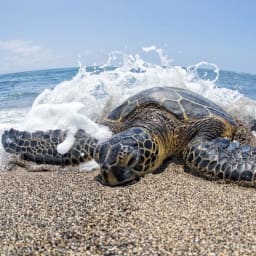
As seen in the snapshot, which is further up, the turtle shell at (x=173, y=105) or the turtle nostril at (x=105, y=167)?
the turtle shell at (x=173, y=105)

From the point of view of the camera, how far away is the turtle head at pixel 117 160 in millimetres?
3041

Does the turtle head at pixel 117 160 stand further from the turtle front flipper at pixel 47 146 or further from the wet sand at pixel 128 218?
the turtle front flipper at pixel 47 146

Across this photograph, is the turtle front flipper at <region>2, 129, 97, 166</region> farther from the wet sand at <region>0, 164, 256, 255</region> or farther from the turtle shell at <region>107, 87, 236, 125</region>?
the wet sand at <region>0, 164, 256, 255</region>

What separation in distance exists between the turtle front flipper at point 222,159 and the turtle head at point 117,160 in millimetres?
635

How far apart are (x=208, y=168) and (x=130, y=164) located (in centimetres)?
73

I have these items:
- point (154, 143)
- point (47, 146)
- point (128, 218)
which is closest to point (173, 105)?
point (154, 143)

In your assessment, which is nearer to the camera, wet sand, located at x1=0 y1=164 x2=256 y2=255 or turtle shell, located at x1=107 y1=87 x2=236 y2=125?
wet sand, located at x1=0 y1=164 x2=256 y2=255

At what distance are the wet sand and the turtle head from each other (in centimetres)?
9

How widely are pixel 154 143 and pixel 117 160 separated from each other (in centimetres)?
49

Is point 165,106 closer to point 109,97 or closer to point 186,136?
point 186,136

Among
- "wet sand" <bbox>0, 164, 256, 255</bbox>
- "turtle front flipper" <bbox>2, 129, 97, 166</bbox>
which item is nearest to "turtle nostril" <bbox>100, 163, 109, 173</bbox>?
"wet sand" <bbox>0, 164, 256, 255</bbox>

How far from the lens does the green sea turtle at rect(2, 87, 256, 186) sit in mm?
3129

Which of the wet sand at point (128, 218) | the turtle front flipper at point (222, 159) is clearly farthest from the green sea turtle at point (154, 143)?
the wet sand at point (128, 218)

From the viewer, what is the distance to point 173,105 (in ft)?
13.0
